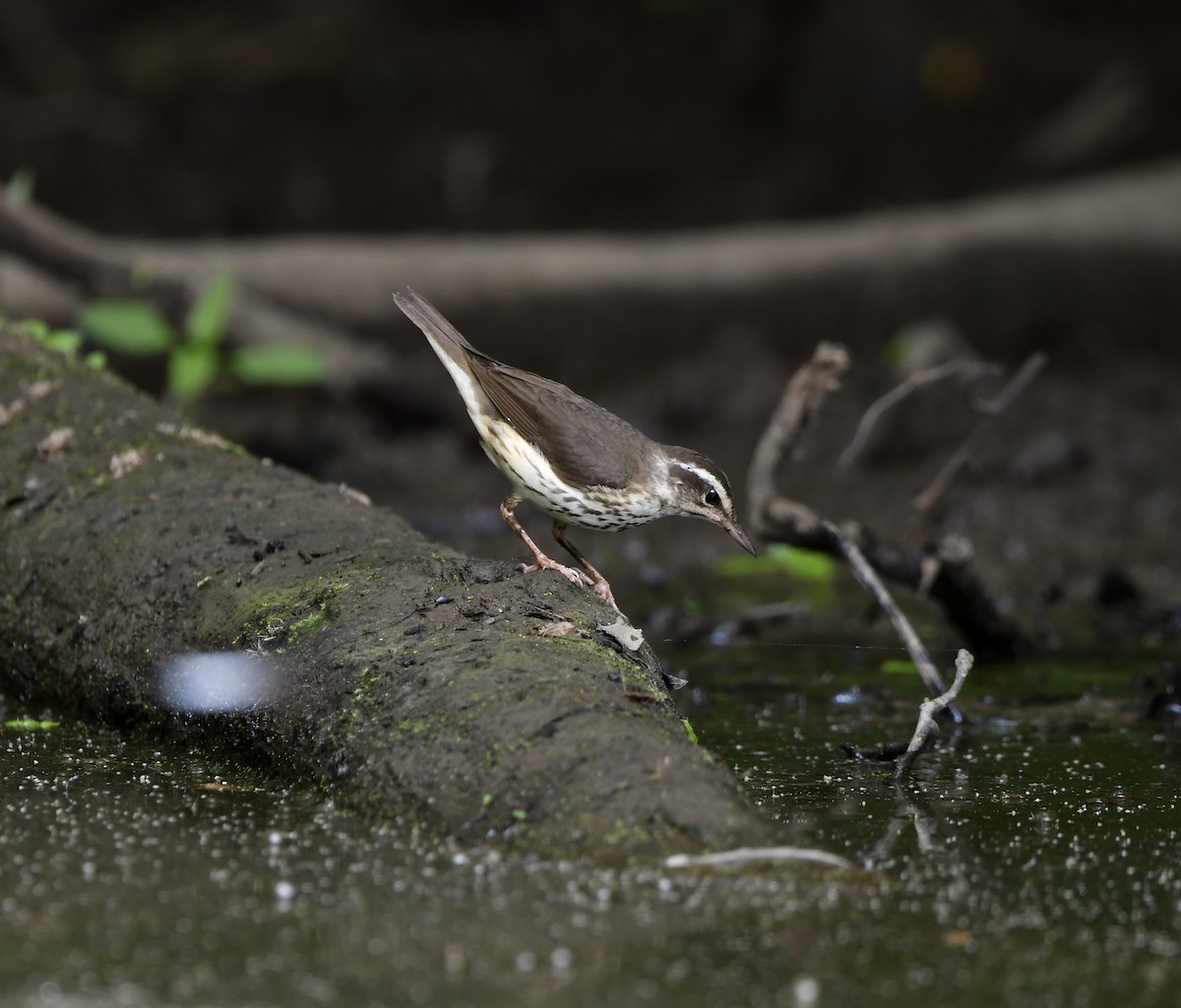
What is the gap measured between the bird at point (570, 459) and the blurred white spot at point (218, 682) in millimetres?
1063

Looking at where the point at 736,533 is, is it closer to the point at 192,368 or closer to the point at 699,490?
the point at 699,490

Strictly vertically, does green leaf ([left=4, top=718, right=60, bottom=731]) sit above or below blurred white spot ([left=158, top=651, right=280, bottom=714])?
below

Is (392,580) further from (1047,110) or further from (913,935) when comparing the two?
(1047,110)

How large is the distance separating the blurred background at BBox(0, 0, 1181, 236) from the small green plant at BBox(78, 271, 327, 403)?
14.3 feet

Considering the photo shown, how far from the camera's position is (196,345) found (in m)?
9.32

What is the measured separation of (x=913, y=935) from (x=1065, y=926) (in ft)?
1.08

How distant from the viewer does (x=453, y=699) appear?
145 inches

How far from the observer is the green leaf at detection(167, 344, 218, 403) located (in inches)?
366

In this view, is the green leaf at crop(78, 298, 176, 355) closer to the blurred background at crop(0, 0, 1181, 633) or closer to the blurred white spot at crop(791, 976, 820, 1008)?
the blurred background at crop(0, 0, 1181, 633)

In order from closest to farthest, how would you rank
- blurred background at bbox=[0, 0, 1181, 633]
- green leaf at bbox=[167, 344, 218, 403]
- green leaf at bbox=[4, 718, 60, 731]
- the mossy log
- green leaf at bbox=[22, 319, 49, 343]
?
the mossy log < green leaf at bbox=[4, 718, 60, 731] < green leaf at bbox=[22, 319, 49, 343] < green leaf at bbox=[167, 344, 218, 403] < blurred background at bbox=[0, 0, 1181, 633]

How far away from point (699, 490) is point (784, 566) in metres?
Answer: 2.84

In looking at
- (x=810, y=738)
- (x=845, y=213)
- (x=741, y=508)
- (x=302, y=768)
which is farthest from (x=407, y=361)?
(x=302, y=768)

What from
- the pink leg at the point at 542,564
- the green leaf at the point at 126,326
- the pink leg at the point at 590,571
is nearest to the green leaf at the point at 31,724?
the pink leg at the point at 542,564

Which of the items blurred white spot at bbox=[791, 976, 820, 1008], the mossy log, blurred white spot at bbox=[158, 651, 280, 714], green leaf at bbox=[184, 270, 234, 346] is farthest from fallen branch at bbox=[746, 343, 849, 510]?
green leaf at bbox=[184, 270, 234, 346]
